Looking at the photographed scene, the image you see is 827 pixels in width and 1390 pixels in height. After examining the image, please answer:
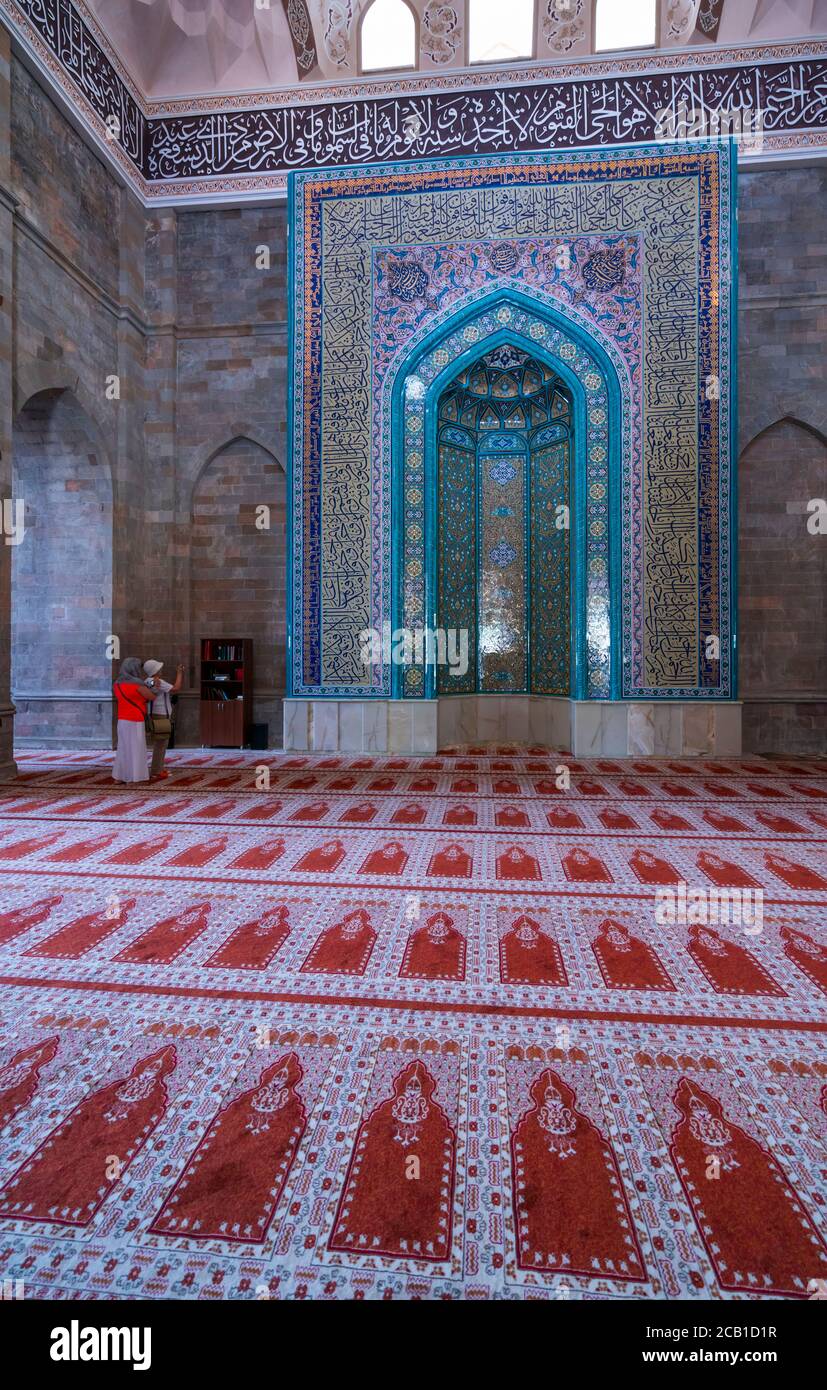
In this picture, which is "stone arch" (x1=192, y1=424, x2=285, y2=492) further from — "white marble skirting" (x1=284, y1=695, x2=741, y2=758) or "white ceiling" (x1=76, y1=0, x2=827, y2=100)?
"white ceiling" (x1=76, y1=0, x2=827, y2=100)

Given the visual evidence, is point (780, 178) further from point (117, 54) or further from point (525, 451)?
point (117, 54)

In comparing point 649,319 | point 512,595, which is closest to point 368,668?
point 512,595

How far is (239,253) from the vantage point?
251 inches

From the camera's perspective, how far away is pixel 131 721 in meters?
4.52

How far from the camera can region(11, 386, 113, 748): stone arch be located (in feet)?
19.4

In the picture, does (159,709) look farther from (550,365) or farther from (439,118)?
(439,118)

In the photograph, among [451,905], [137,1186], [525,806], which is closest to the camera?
[137,1186]

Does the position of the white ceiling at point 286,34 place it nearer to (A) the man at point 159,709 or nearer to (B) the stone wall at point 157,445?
(B) the stone wall at point 157,445

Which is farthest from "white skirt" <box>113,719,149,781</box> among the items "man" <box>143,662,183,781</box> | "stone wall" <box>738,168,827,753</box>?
"stone wall" <box>738,168,827,753</box>

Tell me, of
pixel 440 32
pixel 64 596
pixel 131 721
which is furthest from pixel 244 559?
pixel 440 32

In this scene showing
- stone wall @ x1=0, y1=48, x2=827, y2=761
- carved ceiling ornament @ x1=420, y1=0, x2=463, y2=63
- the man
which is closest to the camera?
the man

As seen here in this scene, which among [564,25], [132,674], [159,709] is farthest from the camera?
[564,25]

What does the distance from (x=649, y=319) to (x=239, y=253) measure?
3702mm

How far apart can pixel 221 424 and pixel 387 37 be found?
3570 mm
